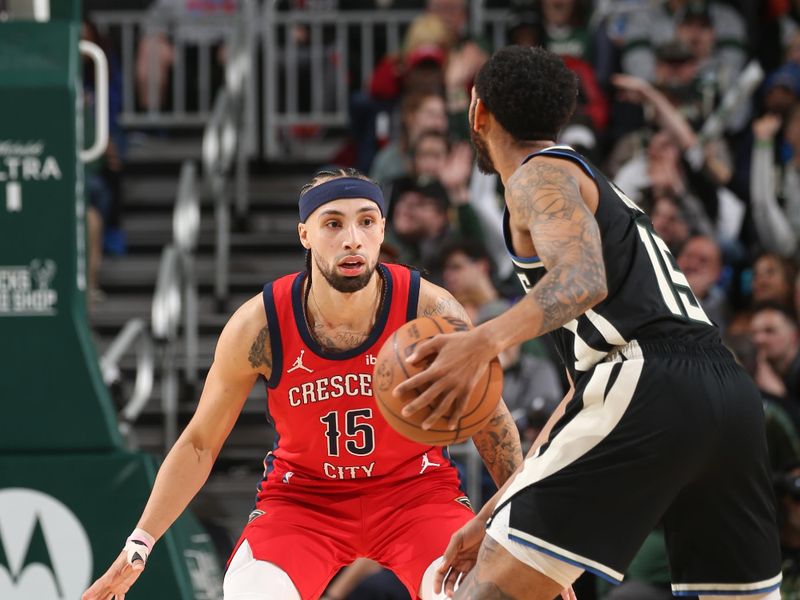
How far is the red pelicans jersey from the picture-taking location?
4891 mm

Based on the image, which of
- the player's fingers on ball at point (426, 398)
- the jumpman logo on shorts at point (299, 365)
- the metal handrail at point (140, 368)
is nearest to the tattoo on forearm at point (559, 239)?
the player's fingers on ball at point (426, 398)

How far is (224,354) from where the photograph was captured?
4891 mm

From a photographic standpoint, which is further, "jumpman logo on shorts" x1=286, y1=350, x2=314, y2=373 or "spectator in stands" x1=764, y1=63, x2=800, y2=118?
"spectator in stands" x1=764, y1=63, x2=800, y2=118

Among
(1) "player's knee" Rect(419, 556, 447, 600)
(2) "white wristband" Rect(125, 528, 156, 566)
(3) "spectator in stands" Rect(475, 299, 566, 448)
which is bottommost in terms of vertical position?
(3) "spectator in stands" Rect(475, 299, 566, 448)

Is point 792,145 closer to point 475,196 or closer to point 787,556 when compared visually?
point 475,196

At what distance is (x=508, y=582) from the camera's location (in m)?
3.94

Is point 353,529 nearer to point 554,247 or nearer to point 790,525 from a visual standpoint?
point 554,247

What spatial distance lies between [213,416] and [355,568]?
1962 mm

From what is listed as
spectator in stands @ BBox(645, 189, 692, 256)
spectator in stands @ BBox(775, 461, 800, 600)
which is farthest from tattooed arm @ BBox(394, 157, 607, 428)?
spectator in stands @ BBox(645, 189, 692, 256)

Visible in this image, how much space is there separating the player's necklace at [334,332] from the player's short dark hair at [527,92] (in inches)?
40.6

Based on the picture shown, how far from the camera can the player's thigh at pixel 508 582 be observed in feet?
12.9

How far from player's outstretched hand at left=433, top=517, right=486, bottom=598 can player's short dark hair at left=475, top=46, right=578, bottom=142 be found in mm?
1204

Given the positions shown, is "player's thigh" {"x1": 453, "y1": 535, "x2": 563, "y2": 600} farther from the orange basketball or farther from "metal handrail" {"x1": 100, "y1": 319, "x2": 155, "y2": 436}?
"metal handrail" {"x1": 100, "y1": 319, "x2": 155, "y2": 436}

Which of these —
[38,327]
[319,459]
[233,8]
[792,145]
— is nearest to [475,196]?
[792,145]
